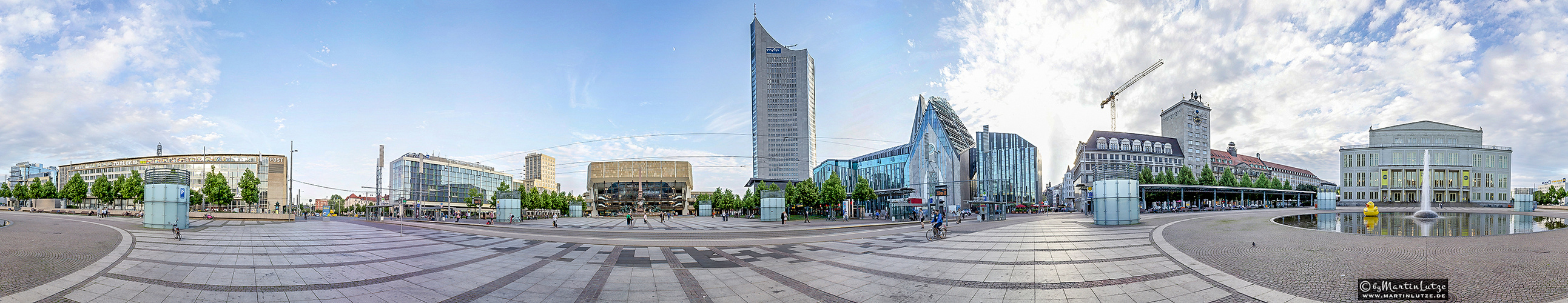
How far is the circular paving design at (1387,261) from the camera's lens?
34.0ft

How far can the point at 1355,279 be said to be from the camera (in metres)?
11.4

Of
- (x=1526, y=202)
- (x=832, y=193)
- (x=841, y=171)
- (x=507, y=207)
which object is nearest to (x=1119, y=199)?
(x=832, y=193)

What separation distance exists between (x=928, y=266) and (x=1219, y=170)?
509 ft

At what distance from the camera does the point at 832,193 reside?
69875 millimetres

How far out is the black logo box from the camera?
953 centimetres

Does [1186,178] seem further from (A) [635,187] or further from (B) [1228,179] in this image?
(A) [635,187]

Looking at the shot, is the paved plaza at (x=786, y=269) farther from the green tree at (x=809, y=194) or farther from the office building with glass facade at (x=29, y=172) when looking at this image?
the office building with glass facade at (x=29, y=172)

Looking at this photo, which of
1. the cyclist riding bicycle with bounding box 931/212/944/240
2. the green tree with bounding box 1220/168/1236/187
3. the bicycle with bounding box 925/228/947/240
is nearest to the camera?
the cyclist riding bicycle with bounding box 931/212/944/240

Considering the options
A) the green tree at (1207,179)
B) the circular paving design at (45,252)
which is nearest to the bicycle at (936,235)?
the circular paving design at (45,252)

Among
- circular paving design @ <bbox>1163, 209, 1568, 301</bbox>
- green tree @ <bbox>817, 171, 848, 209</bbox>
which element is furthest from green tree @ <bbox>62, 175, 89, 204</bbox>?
circular paving design @ <bbox>1163, 209, 1568, 301</bbox>

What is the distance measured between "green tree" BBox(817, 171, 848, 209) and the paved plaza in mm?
45699

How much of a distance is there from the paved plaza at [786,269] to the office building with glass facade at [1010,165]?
A: 120982 millimetres

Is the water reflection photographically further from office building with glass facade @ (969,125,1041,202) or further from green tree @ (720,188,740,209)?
office building with glass facade @ (969,125,1041,202)

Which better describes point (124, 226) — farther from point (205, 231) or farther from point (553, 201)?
point (553, 201)
